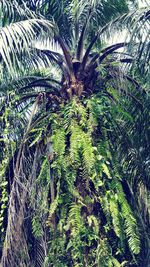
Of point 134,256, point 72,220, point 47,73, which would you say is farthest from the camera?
point 47,73

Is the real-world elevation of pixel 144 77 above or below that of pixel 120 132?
above

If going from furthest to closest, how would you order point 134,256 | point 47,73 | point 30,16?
point 47,73 → point 30,16 → point 134,256

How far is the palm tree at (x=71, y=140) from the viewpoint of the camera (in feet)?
19.2

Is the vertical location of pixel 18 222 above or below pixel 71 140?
below

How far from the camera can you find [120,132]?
21.8 feet

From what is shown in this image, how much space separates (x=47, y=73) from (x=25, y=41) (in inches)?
101

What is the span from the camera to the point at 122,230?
5922 millimetres

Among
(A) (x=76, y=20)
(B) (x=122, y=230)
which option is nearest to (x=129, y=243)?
(B) (x=122, y=230)

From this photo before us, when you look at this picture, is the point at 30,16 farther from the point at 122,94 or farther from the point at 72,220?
the point at 72,220

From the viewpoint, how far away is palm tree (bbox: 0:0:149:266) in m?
5.84

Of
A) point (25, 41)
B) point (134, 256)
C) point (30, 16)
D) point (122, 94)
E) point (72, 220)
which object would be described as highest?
point (30, 16)

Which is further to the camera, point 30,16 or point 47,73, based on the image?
point 47,73

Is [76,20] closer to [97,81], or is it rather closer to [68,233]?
[97,81]

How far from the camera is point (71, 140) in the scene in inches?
237
